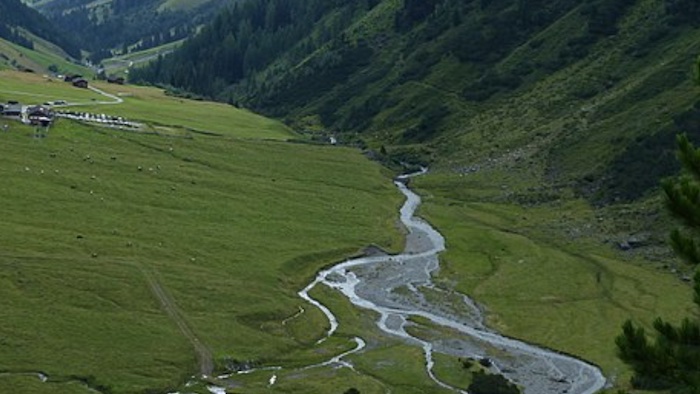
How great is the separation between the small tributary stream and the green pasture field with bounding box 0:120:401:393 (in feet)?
15.2

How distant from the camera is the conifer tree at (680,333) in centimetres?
3569

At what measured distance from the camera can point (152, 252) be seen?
12769 cm

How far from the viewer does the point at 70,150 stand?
172375 mm

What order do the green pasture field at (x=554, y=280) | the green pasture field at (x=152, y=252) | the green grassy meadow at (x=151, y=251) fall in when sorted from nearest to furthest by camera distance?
the green grassy meadow at (x=151, y=251) < the green pasture field at (x=152, y=252) < the green pasture field at (x=554, y=280)

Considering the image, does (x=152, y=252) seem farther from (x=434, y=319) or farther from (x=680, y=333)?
(x=680, y=333)

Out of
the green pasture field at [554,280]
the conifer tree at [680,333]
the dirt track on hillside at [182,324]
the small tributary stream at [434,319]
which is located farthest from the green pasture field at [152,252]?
the conifer tree at [680,333]

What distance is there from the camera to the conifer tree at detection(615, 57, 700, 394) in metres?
35.7

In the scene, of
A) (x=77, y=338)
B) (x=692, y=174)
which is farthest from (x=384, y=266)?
(x=692, y=174)

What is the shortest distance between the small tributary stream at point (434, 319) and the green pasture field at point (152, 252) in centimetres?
463

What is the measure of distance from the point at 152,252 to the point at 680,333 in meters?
97.4

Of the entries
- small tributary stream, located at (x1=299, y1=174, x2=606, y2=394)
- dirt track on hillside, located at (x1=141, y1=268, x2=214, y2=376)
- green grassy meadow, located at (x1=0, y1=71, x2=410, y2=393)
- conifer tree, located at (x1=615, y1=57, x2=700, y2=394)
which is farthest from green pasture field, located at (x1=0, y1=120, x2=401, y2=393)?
conifer tree, located at (x1=615, y1=57, x2=700, y2=394)

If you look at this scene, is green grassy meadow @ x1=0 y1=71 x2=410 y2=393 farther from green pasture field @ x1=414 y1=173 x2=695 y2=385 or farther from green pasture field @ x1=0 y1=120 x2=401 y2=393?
green pasture field @ x1=414 y1=173 x2=695 y2=385

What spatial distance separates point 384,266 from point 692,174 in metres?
111

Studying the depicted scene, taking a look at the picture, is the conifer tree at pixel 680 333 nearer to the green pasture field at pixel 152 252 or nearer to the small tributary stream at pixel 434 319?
the green pasture field at pixel 152 252
